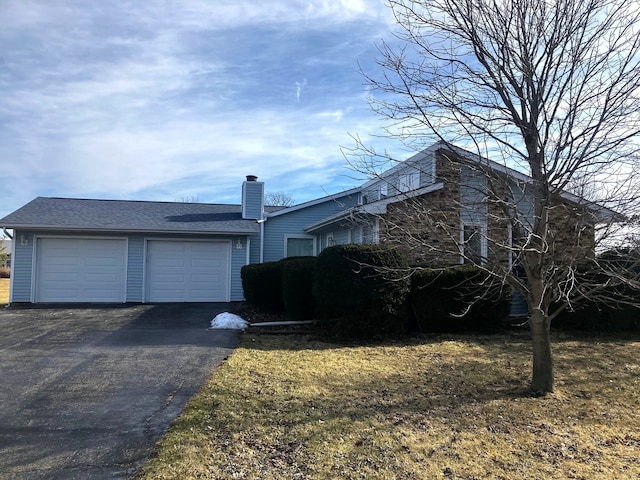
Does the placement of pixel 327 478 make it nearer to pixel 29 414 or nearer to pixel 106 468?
pixel 106 468

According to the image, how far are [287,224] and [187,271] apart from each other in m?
4.00

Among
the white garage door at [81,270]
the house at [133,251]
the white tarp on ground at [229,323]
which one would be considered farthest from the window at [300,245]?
the white tarp on ground at [229,323]

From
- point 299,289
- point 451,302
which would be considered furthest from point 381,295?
point 299,289

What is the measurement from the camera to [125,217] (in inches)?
632

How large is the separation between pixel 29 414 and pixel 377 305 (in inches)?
235

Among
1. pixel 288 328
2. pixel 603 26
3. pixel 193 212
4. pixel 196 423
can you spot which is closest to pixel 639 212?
pixel 603 26

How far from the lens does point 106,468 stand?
12.2 ft

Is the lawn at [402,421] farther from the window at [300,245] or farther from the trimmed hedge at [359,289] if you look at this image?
the window at [300,245]

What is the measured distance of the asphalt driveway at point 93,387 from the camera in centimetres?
392

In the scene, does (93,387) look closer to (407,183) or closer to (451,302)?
(407,183)

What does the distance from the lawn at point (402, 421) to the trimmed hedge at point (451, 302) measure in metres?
2.12

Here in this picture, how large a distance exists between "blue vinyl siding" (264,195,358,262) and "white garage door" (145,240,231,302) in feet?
5.70

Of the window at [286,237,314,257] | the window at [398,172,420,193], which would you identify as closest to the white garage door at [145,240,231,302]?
the window at [286,237,314,257]

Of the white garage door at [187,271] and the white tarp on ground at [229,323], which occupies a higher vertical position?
the white garage door at [187,271]
